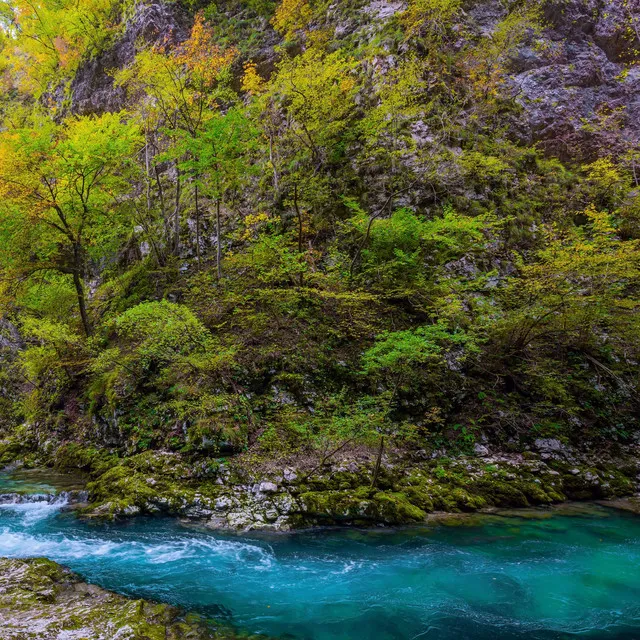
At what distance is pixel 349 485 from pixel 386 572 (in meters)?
2.30

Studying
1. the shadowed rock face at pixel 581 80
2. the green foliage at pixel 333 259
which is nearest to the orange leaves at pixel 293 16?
the green foliage at pixel 333 259

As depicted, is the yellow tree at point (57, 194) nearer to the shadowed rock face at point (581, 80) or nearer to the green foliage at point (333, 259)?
the green foliage at point (333, 259)

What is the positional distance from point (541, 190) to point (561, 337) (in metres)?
6.32

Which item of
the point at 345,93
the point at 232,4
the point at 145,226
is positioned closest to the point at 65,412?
the point at 145,226

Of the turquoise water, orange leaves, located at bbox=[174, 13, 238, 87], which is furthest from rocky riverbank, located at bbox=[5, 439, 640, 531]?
orange leaves, located at bbox=[174, 13, 238, 87]

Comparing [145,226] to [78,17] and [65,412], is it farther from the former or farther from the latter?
[78,17]

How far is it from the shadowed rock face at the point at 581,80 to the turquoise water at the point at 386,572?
13357 millimetres

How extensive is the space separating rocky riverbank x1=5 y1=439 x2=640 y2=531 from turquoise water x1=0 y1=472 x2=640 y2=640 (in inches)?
15.5

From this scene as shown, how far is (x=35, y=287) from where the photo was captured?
12.8 metres

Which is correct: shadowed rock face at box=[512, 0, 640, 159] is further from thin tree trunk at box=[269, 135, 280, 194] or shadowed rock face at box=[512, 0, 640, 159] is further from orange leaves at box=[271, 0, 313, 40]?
thin tree trunk at box=[269, 135, 280, 194]

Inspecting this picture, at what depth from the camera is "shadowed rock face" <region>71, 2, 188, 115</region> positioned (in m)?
19.0

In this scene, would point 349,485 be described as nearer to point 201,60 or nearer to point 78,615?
point 78,615

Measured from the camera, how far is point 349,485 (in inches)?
301

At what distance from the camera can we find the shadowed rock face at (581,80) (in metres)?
14.5
